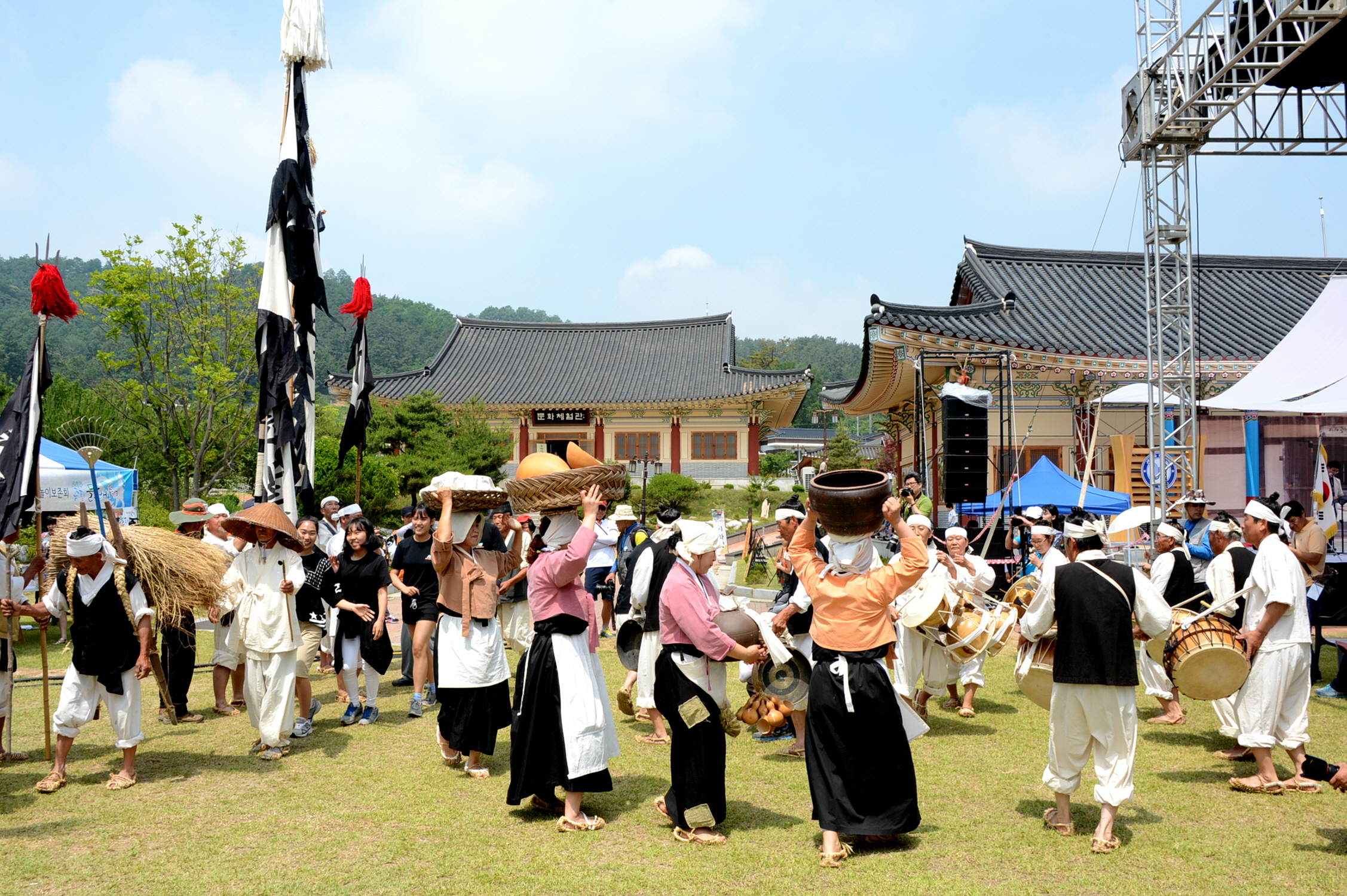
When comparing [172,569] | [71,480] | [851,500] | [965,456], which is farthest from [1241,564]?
[71,480]

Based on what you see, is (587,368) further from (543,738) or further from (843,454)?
(543,738)

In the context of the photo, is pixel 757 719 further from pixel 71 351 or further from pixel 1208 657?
pixel 71 351

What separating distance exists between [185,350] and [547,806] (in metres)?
17.5

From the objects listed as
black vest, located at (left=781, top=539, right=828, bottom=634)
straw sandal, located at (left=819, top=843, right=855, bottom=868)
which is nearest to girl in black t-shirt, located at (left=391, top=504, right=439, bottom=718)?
black vest, located at (left=781, top=539, right=828, bottom=634)

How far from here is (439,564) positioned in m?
6.30

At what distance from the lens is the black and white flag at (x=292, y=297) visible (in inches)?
401

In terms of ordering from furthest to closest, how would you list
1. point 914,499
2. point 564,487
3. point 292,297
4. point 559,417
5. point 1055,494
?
point 559,417, point 1055,494, point 914,499, point 292,297, point 564,487

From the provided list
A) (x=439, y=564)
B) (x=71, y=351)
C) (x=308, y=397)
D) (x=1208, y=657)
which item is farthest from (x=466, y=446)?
(x=71, y=351)

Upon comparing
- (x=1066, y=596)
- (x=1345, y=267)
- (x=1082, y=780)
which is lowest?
(x=1082, y=780)

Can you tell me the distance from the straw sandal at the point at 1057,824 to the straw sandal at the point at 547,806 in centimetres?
257

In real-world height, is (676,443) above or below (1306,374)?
above

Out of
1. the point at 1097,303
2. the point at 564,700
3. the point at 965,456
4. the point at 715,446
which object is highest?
the point at 1097,303

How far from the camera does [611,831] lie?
5.12 m

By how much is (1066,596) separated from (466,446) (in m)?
25.5
